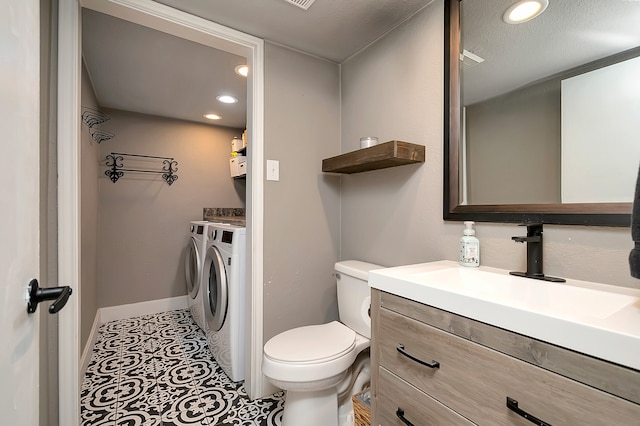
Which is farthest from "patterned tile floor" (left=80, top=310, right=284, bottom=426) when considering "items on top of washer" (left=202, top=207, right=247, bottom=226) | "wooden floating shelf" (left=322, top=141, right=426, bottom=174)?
"wooden floating shelf" (left=322, top=141, right=426, bottom=174)

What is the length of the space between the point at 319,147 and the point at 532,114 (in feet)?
3.80

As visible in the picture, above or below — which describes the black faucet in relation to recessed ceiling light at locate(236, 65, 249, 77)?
below

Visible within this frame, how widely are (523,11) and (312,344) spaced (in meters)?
1.67

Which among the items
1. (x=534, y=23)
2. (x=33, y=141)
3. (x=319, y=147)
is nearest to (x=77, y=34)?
(x=33, y=141)

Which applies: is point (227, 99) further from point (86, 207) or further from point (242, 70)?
point (86, 207)

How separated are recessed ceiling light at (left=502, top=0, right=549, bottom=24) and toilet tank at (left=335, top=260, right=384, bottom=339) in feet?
4.11

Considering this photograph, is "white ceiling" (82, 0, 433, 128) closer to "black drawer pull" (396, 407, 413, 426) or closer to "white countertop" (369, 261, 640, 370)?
"white countertop" (369, 261, 640, 370)

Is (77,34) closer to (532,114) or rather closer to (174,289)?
(532,114)

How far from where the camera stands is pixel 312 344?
1365 mm

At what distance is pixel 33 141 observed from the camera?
2.05ft

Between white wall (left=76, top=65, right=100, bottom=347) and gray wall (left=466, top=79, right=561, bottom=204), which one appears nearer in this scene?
gray wall (left=466, top=79, right=561, bottom=204)

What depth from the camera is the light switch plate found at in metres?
1.68

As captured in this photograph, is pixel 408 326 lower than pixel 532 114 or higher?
lower

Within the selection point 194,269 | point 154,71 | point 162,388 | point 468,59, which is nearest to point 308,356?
point 162,388
